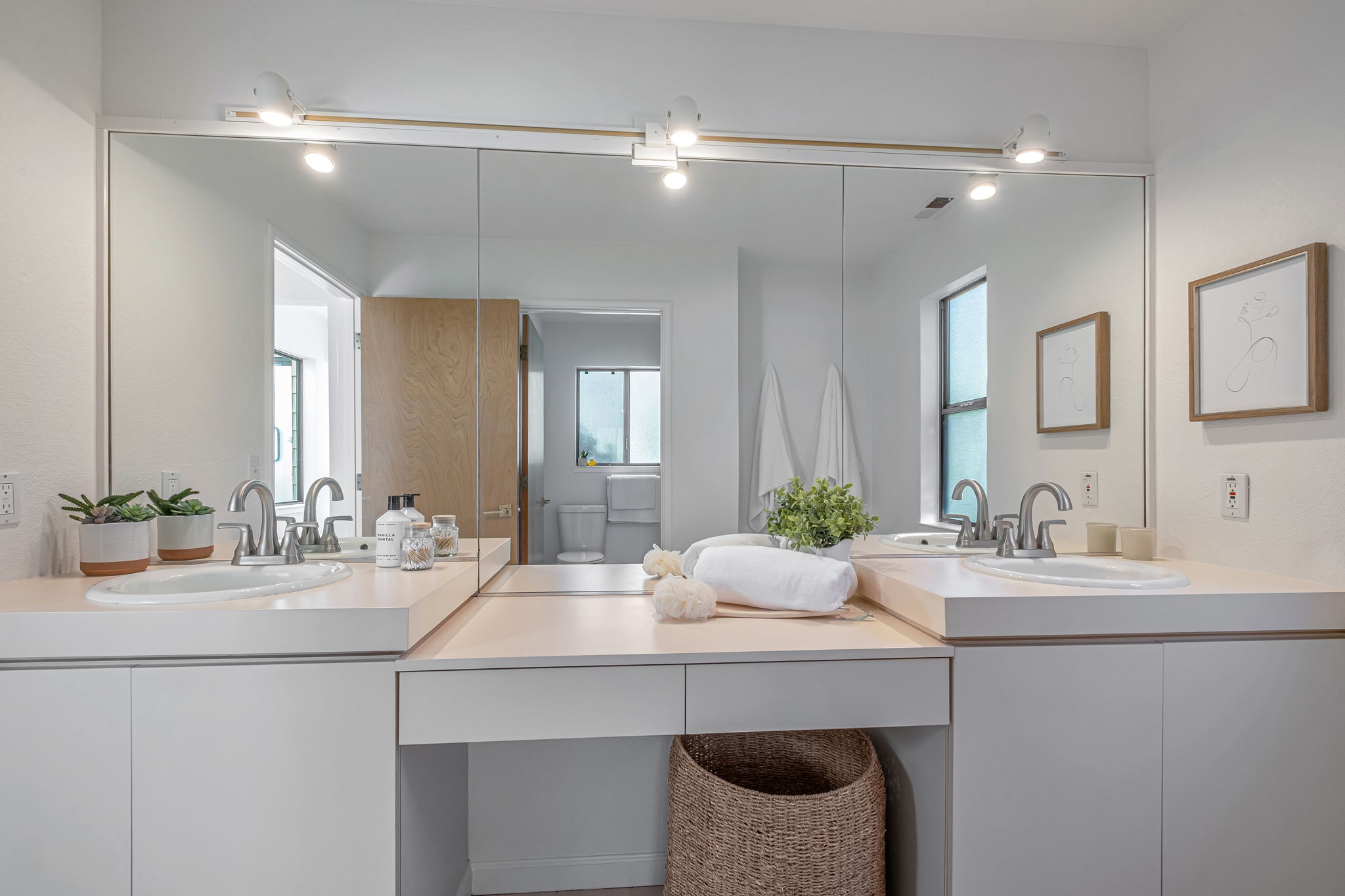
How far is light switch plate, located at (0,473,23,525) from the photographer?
4.39ft

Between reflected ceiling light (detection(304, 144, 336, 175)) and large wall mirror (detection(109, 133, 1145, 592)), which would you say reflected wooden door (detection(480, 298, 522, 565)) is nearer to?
large wall mirror (detection(109, 133, 1145, 592))

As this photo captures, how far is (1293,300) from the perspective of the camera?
1.46m

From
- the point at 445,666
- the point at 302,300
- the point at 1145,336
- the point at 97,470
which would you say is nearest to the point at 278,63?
the point at 302,300

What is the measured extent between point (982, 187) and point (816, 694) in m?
1.52

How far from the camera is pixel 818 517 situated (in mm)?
1693

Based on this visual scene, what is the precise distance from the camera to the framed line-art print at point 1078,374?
6.06 feet

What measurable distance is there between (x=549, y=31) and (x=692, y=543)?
1.48 metres

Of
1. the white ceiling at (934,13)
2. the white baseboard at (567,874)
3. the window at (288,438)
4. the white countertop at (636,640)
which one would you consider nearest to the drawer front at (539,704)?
the white countertop at (636,640)

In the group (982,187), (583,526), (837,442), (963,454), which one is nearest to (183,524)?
(583,526)

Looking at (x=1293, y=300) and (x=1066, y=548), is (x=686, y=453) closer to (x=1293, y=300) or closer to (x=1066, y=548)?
(x=1066, y=548)

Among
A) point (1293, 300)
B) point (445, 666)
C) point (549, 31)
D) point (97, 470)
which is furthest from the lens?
point (549, 31)

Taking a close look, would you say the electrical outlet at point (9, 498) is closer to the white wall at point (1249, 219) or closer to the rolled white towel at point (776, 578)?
the rolled white towel at point (776, 578)

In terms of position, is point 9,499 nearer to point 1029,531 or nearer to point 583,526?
point 583,526

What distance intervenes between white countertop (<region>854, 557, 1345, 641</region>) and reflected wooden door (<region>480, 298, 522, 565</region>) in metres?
1.04
